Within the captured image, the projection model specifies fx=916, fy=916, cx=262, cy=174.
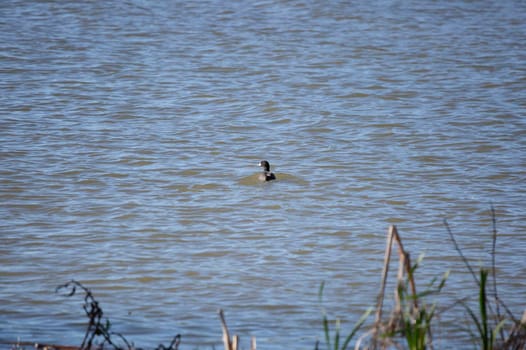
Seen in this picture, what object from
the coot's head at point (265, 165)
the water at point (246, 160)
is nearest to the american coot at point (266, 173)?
the coot's head at point (265, 165)

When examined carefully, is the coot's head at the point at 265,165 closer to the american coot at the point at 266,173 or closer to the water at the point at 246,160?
the american coot at the point at 266,173

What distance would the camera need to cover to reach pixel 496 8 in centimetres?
2028

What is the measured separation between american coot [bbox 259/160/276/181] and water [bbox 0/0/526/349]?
0.17 m

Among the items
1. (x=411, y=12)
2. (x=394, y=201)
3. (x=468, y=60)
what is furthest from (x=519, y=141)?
(x=411, y=12)

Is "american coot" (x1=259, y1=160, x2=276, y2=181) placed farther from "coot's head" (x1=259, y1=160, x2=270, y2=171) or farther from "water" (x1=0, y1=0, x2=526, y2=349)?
"water" (x1=0, y1=0, x2=526, y2=349)

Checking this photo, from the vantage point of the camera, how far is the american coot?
385 inches

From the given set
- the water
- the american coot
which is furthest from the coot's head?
the water

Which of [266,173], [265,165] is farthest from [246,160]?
[266,173]

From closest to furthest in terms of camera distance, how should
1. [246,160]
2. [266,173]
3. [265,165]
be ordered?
[266,173], [265,165], [246,160]

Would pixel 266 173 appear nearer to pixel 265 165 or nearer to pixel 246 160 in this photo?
pixel 265 165

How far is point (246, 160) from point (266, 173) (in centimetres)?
99

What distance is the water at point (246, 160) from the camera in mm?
6504

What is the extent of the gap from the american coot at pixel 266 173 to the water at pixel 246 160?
0.17 m

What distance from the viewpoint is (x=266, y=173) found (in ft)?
32.3
